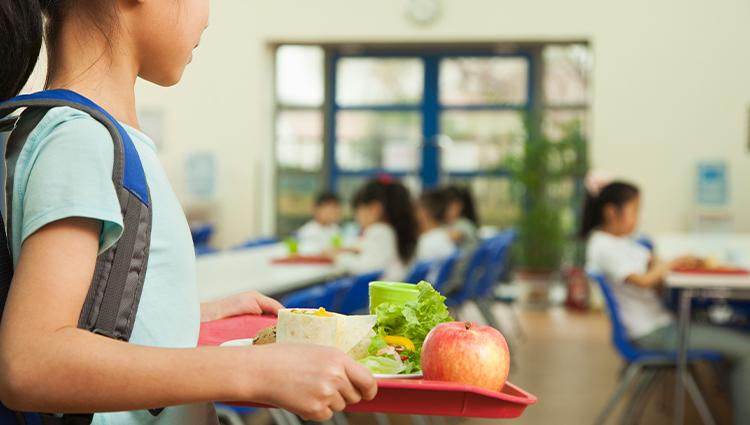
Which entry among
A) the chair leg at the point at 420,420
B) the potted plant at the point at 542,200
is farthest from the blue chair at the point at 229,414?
the potted plant at the point at 542,200

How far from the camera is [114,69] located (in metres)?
1.04

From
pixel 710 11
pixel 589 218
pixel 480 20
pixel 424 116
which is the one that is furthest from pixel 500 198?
pixel 589 218

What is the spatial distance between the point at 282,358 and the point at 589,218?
4507mm

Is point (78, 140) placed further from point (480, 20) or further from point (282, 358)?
point (480, 20)

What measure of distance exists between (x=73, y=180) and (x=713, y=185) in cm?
1017

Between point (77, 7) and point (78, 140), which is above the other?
point (77, 7)

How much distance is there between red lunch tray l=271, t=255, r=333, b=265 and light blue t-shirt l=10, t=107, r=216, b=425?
15.7 feet

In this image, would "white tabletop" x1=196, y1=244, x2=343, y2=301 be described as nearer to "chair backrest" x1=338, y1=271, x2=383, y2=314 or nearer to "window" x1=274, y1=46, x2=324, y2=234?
"chair backrest" x1=338, y1=271, x2=383, y2=314

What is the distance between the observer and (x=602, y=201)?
5.14 m

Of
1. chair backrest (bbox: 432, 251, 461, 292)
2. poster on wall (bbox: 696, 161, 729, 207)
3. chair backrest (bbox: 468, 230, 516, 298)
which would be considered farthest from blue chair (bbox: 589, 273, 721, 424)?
poster on wall (bbox: 696, 161, 729, 207)

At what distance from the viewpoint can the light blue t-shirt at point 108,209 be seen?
0.87 meters

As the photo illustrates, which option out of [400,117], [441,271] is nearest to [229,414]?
[441,271]

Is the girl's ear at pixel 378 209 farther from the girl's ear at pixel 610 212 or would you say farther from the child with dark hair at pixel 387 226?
the girl's ear at pixel 610 212

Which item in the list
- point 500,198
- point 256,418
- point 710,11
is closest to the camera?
point 256,418
